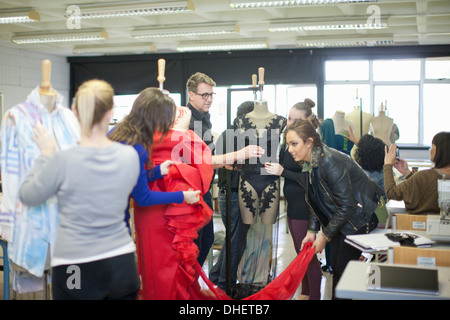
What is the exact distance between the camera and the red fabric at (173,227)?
2541mm

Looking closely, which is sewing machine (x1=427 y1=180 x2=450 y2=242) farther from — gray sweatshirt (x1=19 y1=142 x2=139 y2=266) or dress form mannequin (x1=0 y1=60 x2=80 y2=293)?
dress form mannequin (x1=0 y1=60 x2=80 y2=293)

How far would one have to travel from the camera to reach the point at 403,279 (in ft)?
6.58

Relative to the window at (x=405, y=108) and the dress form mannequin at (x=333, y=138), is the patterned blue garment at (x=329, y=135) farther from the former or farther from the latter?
the window at (x=405, y=108)

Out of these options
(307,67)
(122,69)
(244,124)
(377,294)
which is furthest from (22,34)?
(377,294)

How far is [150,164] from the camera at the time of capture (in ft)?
7.40

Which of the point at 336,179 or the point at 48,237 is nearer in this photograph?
the point at 48,237

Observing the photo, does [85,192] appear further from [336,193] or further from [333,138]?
[333,138]

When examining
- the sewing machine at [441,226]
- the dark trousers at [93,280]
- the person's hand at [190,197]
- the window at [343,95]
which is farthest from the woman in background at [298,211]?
the window at [343,95]

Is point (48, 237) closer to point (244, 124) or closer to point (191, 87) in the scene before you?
point (191, 87)

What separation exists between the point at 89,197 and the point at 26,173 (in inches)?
15.9

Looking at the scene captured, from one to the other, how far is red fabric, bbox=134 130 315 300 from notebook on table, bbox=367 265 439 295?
941mm

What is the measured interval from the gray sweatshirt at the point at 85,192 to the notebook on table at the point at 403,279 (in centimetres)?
104

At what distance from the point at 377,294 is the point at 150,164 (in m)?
1.11
